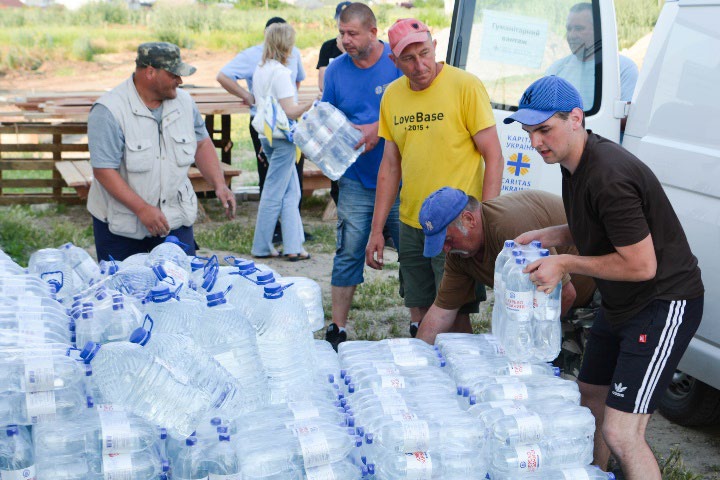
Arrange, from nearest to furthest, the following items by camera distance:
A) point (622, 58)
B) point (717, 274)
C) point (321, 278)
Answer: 1. point (717, 274)
2. point (622, 58)
3. point (321, 278)

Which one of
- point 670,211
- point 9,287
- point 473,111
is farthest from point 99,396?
point 473,111

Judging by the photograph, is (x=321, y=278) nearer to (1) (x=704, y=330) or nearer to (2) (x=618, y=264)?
(1) (x=704, y=330)

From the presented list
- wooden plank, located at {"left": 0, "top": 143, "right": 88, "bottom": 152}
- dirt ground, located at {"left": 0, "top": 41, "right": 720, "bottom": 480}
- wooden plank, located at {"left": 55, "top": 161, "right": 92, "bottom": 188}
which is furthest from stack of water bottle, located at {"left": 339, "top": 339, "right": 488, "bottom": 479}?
wooden plank, located at {"left": 0, "top": 143, "right": 88, "bottom": 152}

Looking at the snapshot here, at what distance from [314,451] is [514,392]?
89 cm

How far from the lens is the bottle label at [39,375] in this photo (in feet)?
9.08

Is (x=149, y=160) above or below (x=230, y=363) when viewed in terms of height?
above

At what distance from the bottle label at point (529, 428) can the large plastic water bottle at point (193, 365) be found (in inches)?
40.6

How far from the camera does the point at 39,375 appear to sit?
9.10 feet

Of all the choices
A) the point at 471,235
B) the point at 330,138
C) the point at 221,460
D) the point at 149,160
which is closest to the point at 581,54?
the point at 330,138

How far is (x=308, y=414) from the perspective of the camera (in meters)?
3.12

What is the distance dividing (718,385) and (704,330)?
0.28m

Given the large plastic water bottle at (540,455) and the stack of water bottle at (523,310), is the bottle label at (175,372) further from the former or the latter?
the stack of water bottle at (523,310)

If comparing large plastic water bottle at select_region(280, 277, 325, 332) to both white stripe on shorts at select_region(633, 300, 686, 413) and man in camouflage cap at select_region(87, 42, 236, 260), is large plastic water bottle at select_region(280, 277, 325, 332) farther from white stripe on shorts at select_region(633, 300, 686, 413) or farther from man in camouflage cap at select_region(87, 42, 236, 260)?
white stripe on shorts at select_region(633, 300, 686, 413)

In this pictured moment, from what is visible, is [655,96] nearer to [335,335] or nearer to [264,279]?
[264,279]
